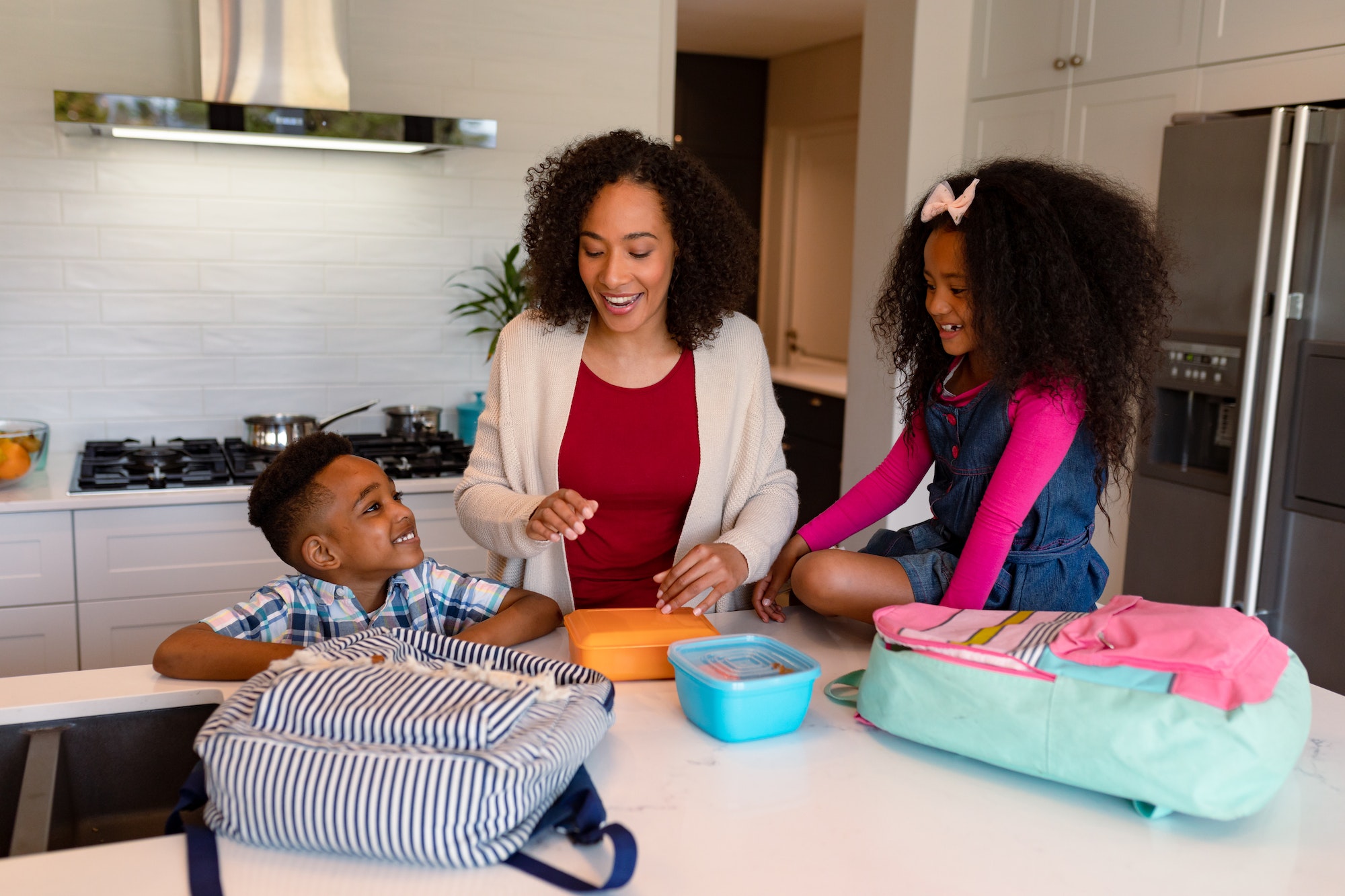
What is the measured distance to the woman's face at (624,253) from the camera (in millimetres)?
1661

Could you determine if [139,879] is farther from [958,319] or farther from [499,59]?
[499,59]

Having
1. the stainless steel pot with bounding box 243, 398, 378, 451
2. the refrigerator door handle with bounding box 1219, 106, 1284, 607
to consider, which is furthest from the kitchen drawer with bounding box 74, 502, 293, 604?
the refrigerator door handle with bounding box 1219, 106, 1284, 607

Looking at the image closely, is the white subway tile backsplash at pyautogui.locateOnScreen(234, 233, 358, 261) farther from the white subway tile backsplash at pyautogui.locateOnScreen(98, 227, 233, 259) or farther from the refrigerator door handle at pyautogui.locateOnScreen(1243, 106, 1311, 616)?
the refrigerator door handle at pyautogui.locateOnScreen(1243, 106, 1311, 616)

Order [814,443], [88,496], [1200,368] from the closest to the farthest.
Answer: [88,496]
[1200,368]
[814,443]

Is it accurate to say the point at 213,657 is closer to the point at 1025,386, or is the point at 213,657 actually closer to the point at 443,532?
the point at 1025,386

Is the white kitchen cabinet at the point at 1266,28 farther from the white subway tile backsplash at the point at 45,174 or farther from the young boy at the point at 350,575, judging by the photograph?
the white subway tile backsplash at the point at 45,174

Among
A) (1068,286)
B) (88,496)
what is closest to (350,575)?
(1068,286)

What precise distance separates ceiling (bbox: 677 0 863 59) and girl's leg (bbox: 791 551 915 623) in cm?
378

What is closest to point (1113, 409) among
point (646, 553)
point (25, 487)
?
point (646, 553)

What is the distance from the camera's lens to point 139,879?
0.87 m

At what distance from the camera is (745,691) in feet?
3.64

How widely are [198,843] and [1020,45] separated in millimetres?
3331

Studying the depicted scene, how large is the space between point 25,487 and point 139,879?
204cm

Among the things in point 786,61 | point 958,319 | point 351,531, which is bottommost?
point 351,531
